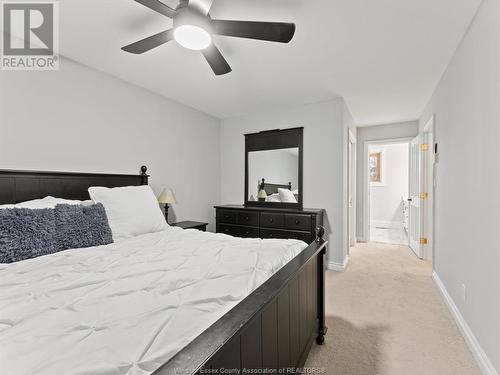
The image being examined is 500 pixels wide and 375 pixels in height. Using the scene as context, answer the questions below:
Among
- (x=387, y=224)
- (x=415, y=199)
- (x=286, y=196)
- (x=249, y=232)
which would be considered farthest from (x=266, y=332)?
(x=387, y=224)

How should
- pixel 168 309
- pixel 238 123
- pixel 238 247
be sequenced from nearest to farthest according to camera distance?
pixel 168 309 < pixel 238 247 < pixel 238 123

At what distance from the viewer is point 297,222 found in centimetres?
349

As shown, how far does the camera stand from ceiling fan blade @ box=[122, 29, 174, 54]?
5.71 ft

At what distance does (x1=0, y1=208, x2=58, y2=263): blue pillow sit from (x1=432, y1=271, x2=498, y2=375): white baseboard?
110 inches

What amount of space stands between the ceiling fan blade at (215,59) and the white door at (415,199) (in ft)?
12.0

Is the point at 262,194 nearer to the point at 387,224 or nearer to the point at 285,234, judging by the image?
the point at 285,234

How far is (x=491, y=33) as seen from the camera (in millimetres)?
1615

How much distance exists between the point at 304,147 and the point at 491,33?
2.39 meters

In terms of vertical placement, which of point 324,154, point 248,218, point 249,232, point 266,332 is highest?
point 324,154

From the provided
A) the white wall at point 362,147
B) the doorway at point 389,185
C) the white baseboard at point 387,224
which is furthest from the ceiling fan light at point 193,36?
the white baseboard at point 387,224

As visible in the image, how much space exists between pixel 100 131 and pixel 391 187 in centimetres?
708

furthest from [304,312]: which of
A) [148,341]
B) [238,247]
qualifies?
[148,341]

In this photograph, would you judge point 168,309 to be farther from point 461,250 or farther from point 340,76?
point 340,76

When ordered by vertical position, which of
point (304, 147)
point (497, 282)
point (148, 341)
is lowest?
point (497, 282)
